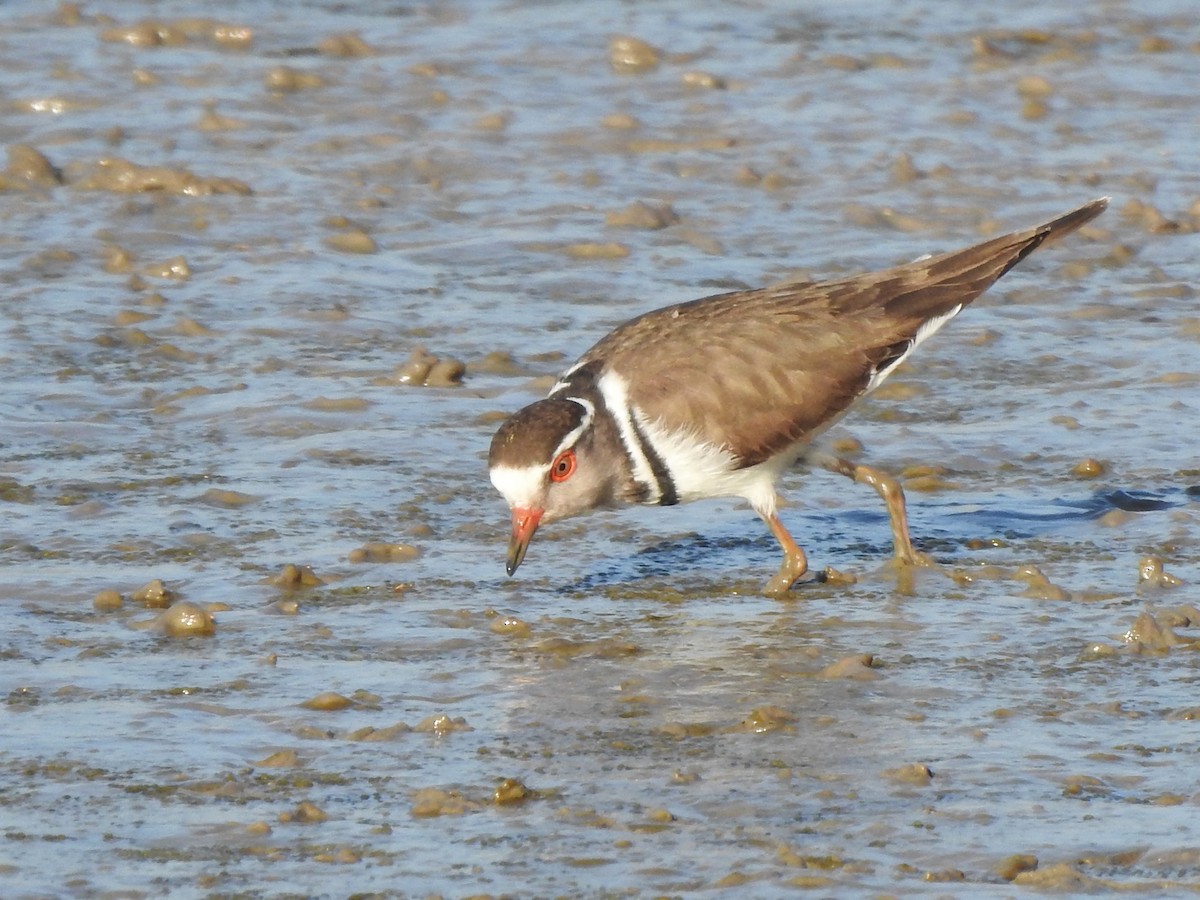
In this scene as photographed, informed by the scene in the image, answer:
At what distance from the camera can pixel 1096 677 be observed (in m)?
6.79

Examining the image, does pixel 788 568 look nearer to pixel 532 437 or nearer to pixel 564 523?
pixel 532 437

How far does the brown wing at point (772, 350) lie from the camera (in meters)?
8.04

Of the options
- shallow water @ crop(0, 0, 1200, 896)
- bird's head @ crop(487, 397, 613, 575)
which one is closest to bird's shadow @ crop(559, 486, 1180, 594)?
shallow water @ crop(0, 0, 1200, 896)

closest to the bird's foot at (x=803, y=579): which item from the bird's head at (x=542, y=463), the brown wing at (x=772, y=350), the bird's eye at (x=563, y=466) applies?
the brown wing at (x=772, y=350)

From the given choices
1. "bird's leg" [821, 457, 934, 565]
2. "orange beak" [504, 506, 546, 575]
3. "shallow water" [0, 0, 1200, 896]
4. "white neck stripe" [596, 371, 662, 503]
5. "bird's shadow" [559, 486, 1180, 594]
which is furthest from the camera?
"bird's shadow" [559, 486, 1180, 594]

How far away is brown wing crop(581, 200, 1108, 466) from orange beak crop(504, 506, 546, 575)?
1.89 ft

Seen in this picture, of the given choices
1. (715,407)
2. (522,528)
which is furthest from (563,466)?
(715,407)

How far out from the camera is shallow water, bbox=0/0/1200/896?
5.66 meters

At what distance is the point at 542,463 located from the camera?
771 cm

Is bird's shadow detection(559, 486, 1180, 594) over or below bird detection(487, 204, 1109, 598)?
below

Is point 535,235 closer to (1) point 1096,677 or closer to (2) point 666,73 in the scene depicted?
(2) point 666,73

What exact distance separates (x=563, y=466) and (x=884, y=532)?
1554mm

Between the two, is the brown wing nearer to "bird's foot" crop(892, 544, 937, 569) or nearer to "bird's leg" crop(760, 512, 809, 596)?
"bird's leg" crop(760, 512, 809, 596)

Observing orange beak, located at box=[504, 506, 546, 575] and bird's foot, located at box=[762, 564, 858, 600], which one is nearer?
orange beak, located at box=[504, 506, 546, 575]
